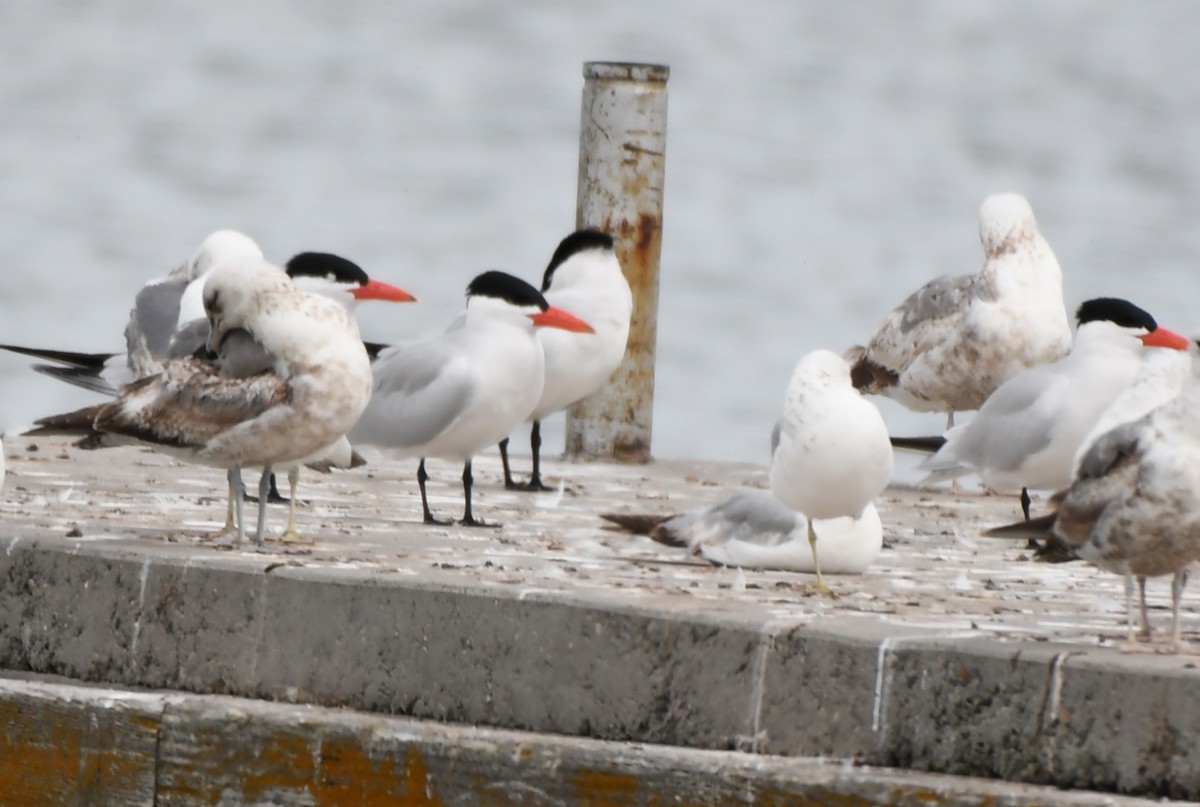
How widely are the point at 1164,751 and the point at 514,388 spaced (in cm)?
343

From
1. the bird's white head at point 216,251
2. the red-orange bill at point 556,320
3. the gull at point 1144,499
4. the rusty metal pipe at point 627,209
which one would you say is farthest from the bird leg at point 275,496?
the gull at point 1144,499

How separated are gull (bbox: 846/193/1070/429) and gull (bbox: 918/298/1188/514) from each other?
1.54 meters

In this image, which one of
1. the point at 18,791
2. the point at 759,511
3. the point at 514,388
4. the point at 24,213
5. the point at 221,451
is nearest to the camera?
the point at 18,791

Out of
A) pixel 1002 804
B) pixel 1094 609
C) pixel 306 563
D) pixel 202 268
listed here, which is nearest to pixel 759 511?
pixel 1094 609

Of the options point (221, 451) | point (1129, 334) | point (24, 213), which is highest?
point (24, 213)

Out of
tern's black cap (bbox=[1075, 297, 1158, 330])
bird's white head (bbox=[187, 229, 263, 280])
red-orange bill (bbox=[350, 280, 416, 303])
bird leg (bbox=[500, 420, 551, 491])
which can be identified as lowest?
bird leg (bbox=[500, 420, 551, 491])

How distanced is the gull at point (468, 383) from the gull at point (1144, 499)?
2.68 meters

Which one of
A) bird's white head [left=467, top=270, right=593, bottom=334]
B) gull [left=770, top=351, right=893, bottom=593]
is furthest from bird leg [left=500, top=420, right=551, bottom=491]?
gull [left=770, top=351, right=893, bottom=593]

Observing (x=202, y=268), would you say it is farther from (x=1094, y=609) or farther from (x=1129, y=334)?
(x=1094, y=609)

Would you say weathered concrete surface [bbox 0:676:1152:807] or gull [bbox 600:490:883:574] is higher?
gull [bbox 600:490:883:574]

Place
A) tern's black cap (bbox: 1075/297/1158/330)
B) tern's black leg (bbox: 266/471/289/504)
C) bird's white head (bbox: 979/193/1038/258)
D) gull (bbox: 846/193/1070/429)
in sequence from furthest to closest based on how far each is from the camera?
bird's white head (bbox: 979/193/1038/258)
gull (bbox: 846/193/1070/429)
tern's black leg (bbox: 266/471/289/504)
tern's black cap (bbox: 1075/297/1158/330)

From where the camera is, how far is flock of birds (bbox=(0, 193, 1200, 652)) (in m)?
5.21

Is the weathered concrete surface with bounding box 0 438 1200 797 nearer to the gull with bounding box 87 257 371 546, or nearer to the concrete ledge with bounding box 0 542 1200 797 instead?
the concrete ledge with bounding box 0 542 1200 797

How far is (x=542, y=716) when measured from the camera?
17.2ft
